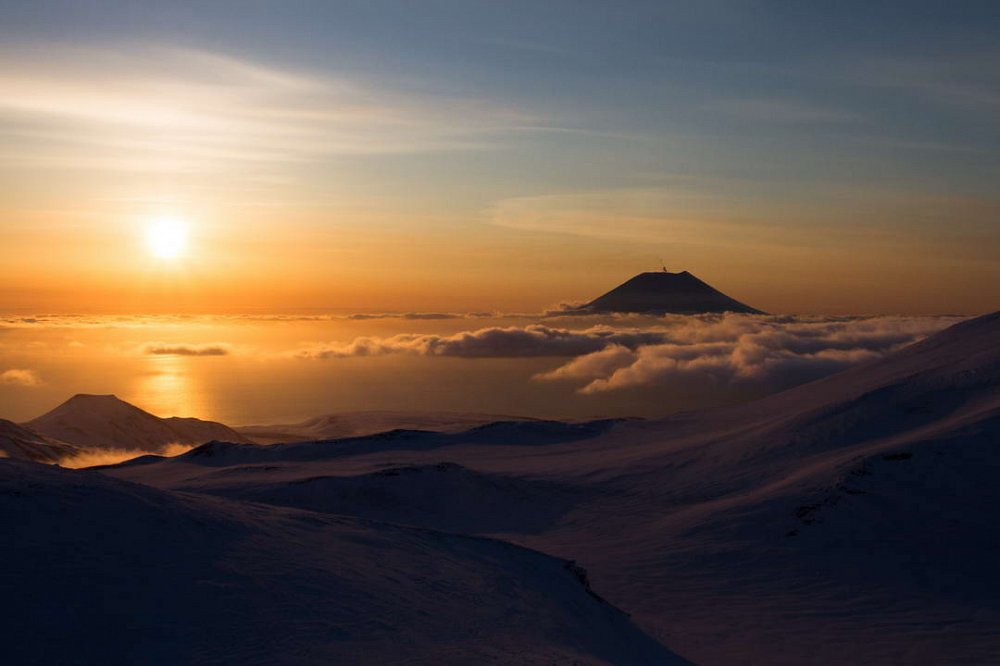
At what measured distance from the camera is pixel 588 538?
34875 millimetres

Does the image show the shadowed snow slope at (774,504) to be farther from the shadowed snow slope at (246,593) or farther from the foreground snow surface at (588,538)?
the shadowed snow slope at (246,593)

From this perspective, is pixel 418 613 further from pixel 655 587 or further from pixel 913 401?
pixel 913 401

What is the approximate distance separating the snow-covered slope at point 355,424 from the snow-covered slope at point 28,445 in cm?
3235

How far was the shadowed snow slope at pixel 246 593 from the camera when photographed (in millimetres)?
12516

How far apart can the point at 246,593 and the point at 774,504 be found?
26.0 meters

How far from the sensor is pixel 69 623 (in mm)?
12266

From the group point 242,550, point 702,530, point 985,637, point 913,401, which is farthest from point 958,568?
point 242,550

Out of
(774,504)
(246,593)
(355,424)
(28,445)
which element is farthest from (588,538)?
(355,424)

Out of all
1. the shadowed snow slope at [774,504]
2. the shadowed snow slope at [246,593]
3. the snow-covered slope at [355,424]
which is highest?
the shadowed snow slope at [246,593]

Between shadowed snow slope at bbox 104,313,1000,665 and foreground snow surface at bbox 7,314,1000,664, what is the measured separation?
12cm

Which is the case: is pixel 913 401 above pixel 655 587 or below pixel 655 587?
above

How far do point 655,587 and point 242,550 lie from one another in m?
15.9

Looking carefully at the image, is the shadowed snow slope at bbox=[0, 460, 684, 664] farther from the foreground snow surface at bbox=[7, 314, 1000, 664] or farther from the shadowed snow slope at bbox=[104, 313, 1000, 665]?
the shadowed snow slope at bbox=[104, 313, 1000, 665]

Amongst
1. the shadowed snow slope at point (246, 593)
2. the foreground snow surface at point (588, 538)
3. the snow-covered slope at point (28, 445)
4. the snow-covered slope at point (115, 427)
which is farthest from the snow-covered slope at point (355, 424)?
the shadowed snow slope at point (246, 593)
